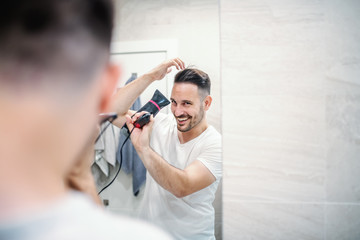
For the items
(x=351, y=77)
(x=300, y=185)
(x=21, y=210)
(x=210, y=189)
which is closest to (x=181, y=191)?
(x=210, y=189)

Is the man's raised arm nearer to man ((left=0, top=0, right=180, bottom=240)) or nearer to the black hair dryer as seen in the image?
the black hair dryer

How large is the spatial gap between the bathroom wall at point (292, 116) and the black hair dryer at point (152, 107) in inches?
8.8

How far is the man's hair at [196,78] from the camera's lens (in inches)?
30.7

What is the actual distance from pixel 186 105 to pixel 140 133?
0.20 meters

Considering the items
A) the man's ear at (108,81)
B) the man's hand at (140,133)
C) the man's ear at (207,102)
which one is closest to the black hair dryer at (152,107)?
the man's hand at (140,133)

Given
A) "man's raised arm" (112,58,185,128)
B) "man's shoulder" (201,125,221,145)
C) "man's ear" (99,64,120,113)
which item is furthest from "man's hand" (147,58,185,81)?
"man's ear" (99,64,120,113)

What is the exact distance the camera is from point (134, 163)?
797 mm

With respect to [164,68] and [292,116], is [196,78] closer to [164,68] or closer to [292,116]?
Answer: [164,68]

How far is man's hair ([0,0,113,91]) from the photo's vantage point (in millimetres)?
243

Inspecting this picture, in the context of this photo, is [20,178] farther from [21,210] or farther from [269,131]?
[269,131]

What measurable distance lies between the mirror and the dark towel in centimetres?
2

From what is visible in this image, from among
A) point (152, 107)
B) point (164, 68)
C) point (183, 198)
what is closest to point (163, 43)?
point (164, 68)

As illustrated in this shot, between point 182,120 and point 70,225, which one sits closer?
point 70,225

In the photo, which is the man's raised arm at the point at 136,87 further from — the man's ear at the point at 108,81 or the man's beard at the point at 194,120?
the man's ear at the point at 108,81
